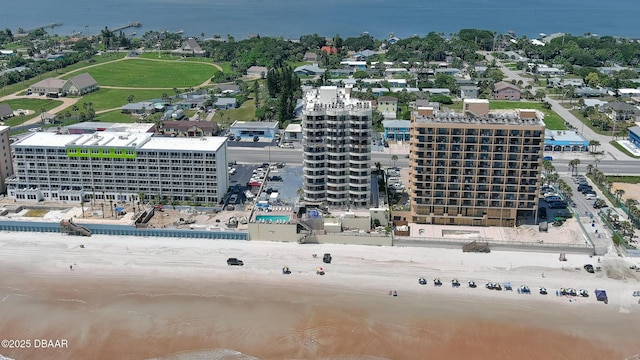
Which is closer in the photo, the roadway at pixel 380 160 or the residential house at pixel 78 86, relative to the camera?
the roadway at pixel 380 160

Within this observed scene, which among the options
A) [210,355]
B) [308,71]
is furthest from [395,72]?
[210,355]

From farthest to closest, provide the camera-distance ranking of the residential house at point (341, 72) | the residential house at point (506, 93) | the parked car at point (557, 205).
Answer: the residential house at point (341, 72) → the residential house at point (506, 93) → the parked car at point (557, 205)

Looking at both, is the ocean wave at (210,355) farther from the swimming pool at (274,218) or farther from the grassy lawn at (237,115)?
the grassy lawn at (237,115)

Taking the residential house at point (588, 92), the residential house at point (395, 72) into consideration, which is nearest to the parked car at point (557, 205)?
the residential house at point (588, 92)

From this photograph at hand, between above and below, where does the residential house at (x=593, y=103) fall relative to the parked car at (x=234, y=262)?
above

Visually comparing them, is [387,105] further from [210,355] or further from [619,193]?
[210,355]

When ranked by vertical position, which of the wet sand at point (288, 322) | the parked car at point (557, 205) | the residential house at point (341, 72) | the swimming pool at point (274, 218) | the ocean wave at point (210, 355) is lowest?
the ocean wave at point (210, 355)

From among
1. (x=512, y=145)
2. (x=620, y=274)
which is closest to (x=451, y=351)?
(x=620, y=274)

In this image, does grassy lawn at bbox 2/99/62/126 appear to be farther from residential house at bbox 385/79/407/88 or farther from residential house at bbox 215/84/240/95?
residential house at bbox 385/79/407/88
